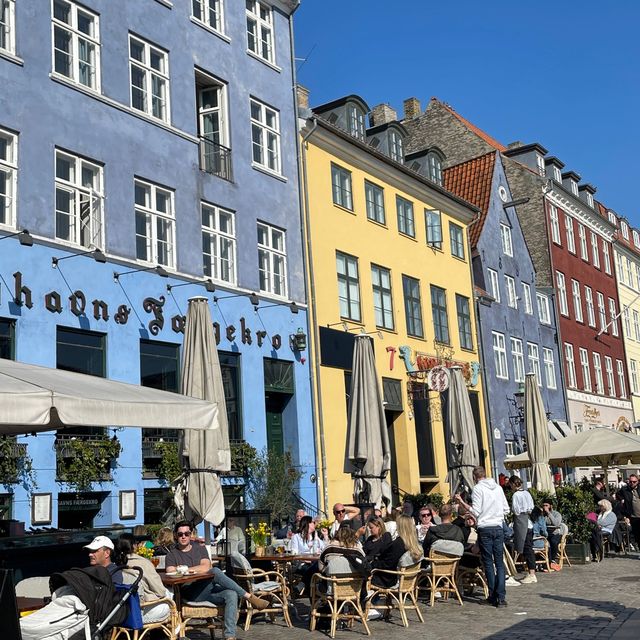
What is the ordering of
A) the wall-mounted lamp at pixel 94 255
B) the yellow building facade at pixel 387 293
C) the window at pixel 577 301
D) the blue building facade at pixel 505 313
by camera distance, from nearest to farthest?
the wall-mounted lamp at pixel 94 255 → the yellow building facade at pixel 387 293 → the blue building facade at pixel 505 313 → the window at pixel 577 301

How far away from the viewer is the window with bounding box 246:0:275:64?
23.3 m

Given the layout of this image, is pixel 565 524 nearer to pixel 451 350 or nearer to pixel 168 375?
pixel 168 375

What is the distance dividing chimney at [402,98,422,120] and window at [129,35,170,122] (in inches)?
915

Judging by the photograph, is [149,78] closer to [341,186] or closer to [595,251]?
[341,186]

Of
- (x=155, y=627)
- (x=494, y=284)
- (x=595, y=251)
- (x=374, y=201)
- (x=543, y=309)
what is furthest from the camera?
(x=595, y=251)

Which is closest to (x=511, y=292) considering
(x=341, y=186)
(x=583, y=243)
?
(x=583, y=243)

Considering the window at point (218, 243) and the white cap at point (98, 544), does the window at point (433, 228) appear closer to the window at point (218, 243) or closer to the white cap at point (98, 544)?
the window at point (218, 243)

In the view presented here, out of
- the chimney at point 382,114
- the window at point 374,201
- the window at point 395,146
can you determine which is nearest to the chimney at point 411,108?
the chimney at point 382,114

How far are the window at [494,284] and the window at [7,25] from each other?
21.2 meters

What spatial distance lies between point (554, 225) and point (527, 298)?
5.32 metres

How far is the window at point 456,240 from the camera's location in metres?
31.5

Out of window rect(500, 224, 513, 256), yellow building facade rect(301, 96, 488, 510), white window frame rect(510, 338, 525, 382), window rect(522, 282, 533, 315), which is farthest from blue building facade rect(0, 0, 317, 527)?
window rect(522, 282, 533, 315)

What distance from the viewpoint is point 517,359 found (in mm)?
34719

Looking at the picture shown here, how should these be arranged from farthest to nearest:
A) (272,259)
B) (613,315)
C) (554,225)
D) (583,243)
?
(613,315) → (583,243) → (554,225) → (272,259)
